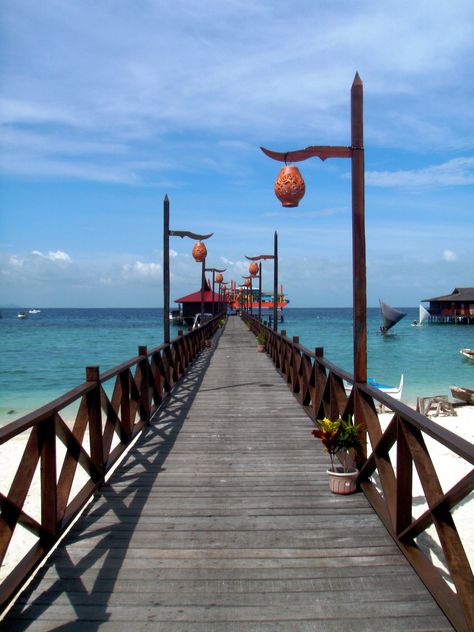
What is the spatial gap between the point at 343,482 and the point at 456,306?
239 ft

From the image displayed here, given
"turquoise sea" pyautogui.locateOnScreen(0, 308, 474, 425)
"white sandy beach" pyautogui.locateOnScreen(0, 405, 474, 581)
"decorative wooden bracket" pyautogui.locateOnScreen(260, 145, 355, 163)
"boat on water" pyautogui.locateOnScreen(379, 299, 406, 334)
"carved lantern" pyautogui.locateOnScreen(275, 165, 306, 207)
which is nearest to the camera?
"decorative wooden bracket" pyautogui.locateOnScreen(260, 145, 355, 163)

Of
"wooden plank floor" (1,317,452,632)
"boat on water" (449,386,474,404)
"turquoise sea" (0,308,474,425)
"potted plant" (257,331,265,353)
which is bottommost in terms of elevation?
"turquoise sea" (0,308,474,425)

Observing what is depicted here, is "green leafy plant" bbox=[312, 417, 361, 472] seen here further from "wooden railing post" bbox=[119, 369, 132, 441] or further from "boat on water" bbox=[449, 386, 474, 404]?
"boat on water" bbox=[449, 386, 474, 404]

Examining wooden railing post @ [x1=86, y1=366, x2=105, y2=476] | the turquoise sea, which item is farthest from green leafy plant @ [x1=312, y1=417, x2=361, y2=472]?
the turquoise sea

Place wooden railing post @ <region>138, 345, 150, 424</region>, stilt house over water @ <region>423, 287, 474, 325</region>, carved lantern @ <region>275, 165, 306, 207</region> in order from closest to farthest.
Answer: carved lantern @ <region>275, 165, 306, 207</region> → wooden railing post @ <region>138, 345, 150, 424</region> → stilt house over water @ <region>423, 287, 474, 325</region>

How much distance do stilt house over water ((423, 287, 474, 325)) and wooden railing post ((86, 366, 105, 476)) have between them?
70871 mm

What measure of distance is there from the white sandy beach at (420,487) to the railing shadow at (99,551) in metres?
1.64

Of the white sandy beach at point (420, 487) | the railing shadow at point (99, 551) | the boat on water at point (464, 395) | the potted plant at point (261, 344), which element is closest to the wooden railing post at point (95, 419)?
the railing shadow at point (99, 551)

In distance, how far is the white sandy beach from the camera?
7.18m

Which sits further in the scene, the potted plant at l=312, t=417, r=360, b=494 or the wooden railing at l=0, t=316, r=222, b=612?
the potted plant at l=312, t=417, r=360, b=494

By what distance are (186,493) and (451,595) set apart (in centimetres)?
253

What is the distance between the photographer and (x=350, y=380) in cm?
559

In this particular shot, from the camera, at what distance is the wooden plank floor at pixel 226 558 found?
9.96ft

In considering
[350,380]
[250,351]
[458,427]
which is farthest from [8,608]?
[250,351]
